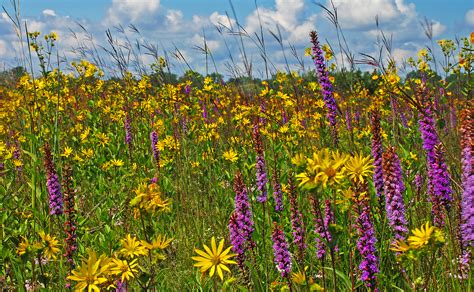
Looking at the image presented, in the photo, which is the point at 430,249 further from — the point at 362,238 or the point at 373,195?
the point at 373,195

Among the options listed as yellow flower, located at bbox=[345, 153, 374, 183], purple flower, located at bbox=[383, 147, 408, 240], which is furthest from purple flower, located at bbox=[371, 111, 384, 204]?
yellow flower, located at bbox=[345, 153, 374, 183]

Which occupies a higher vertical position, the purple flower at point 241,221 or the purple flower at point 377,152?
the purple flower at point 377,152

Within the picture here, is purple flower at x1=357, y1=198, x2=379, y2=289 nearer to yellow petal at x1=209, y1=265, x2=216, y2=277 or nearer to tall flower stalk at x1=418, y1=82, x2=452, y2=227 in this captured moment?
tall flower stalk at x1=418, y1=82, x2=452, y2=227

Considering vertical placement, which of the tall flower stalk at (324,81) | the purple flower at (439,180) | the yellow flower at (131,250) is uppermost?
the tall flower stalk at (324,81)

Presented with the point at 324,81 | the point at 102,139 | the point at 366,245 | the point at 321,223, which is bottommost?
the point at 366,245

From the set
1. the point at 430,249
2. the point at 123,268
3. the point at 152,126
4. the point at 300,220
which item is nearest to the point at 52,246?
the point at 123,268

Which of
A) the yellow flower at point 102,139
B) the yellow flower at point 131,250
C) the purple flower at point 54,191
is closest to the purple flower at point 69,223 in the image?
the purple flower at point 54,191

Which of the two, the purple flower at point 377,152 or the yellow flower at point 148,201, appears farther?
the purple flower at point 377,152

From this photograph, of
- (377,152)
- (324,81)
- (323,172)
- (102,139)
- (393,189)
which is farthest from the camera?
(102,139)

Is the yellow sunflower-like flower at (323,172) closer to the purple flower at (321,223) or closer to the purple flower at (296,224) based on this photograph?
the purple flower at (321,223)

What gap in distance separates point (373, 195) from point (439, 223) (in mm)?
470

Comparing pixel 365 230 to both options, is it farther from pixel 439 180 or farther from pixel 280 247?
pixel 439 180

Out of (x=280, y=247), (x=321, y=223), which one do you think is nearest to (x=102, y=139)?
(x=280, y=247)

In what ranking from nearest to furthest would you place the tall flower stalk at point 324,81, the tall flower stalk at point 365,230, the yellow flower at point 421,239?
the yellow flower at point 421,239, the tall flower stalk at point 365,230, the tall flower stalk at point 324,81
